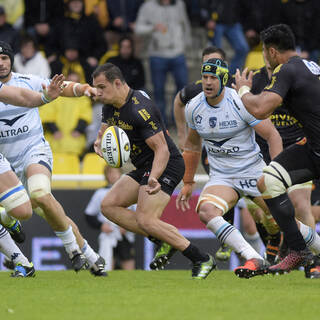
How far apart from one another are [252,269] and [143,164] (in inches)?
68.8

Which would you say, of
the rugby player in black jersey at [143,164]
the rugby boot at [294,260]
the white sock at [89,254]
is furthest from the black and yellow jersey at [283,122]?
the white sock at [89,254]

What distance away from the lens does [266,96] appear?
852 cm

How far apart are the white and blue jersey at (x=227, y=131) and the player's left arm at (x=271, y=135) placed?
97 mm

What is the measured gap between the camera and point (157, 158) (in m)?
9.58

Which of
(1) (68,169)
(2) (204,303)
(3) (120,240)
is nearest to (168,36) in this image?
(1) (68,169)

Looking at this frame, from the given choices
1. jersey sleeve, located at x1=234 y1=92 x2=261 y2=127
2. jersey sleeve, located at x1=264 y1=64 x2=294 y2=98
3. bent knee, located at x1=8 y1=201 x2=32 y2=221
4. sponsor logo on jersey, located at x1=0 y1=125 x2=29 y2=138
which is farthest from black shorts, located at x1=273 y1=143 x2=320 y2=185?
sponsor logo on jersey, located at x1=0 y1=125 x2=29 y2=138

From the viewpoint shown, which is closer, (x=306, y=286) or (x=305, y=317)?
(x=305, y=317)

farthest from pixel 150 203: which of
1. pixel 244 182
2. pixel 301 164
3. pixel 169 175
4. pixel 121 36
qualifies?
pixel 121 36

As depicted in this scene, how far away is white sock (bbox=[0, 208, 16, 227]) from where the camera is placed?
10.4 meters

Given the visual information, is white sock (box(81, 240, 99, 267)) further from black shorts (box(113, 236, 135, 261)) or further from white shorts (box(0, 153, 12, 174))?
black shorts (box(113, 236, 135, 261))

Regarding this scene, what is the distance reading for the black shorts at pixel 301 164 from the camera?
8750 millimetres

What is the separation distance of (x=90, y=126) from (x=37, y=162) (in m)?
5.90

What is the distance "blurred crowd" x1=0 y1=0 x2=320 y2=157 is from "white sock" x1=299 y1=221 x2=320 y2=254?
21.5 ft

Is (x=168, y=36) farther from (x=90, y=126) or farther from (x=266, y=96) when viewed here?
(x=266, y=96)
